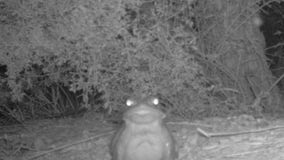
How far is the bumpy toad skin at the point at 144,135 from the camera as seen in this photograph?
4.26 meters

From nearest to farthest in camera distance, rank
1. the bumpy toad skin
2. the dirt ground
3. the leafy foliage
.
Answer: the bumpy toad skin
the dirt ground
the leafy foliage

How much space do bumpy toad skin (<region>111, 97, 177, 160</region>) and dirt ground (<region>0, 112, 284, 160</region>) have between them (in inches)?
35.9

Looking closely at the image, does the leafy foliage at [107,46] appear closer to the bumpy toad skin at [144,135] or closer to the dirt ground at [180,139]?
the dirt ground at [180,139]

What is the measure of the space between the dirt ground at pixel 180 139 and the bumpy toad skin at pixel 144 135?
913 millimetres

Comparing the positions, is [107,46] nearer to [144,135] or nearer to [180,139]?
[180,139]

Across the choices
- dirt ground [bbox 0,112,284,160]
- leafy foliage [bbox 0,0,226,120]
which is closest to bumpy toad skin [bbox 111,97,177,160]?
dirt ground [bbox 0,112,284,160]

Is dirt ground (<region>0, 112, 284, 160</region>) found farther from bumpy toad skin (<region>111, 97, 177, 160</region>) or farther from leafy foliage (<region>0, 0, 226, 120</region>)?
bumpy toad skin (<region>111, 97, 177, 160</region>)

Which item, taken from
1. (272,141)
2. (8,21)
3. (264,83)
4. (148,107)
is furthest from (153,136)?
(264,83)

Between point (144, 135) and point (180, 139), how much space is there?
155 centimetres

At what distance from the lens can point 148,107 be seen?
4.26m

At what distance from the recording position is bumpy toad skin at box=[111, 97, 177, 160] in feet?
14.0

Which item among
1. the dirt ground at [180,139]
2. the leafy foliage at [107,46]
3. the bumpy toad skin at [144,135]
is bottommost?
the dirt ground at [180,139]

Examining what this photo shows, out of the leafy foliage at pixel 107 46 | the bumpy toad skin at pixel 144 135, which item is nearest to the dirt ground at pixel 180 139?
the leafy foliage at pixel 107 46

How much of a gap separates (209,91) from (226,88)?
26cm
